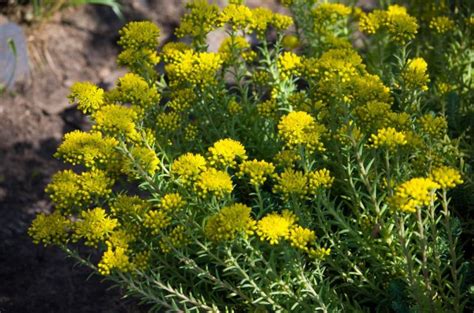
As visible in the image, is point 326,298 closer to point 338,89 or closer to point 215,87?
point 338,89

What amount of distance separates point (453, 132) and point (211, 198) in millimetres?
1509

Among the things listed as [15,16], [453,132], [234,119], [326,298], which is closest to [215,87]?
[234,119]

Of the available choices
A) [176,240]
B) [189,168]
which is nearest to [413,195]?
[189,168]

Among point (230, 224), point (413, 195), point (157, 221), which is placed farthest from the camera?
point (157, 221)

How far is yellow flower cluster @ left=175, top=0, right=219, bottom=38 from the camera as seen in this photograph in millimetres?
2992

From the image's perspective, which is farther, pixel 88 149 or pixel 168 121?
→ pixel 168 121

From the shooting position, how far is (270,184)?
10.9ft

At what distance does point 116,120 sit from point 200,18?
75cm

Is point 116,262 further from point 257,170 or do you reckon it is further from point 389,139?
point 389,139

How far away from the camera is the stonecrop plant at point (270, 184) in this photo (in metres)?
2.48

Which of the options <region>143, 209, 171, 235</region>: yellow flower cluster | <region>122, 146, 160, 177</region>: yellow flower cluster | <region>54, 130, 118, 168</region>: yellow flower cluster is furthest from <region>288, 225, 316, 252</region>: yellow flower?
<region>54, 130, 118, 168</region>: yellow flower cluster

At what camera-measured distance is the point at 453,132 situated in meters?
3.54

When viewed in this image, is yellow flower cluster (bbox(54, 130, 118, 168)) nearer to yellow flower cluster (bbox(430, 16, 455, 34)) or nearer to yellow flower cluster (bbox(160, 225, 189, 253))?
yellow flower cluster (bbox(160, 225, 189, 253))

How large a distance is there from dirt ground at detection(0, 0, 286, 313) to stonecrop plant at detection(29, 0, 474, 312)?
65 cm
